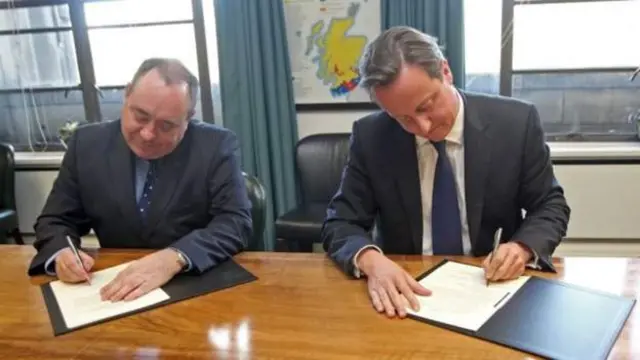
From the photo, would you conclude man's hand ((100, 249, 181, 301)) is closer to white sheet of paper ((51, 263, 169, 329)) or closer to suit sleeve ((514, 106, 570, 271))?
white sheet of paper ((51, 263, 169, 329))

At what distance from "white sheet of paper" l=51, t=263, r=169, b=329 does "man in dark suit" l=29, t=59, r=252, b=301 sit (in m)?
0.11

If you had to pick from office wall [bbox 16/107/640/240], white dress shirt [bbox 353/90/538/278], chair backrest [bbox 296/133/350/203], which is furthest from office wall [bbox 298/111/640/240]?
white dress shirt [bbox 353/90/538/278]

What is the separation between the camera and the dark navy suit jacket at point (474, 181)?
1.49 meters

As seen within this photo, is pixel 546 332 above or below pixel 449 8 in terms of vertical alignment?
below

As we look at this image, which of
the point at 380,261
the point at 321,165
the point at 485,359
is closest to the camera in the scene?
the point at 485,359

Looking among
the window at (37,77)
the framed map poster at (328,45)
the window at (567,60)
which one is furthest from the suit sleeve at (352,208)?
the window at (37,77)

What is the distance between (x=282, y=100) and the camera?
3158mm

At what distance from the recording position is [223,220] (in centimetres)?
158

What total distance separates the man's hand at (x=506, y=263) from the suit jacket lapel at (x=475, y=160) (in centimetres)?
25

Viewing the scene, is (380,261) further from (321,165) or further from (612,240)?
(612,240)

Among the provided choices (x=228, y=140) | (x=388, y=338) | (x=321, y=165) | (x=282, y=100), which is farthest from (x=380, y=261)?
(x=282, y=100)

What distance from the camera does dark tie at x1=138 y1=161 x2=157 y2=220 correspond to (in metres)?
1.62

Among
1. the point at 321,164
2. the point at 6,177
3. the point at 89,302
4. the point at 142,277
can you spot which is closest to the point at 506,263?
the point at 142,277

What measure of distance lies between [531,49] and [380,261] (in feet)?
7.91
